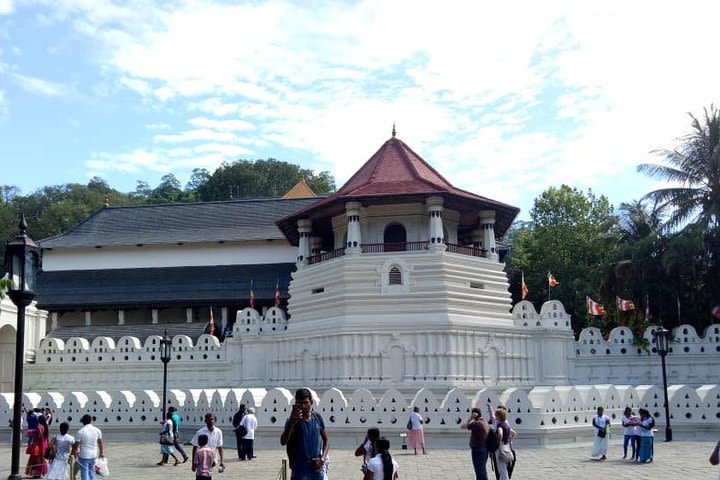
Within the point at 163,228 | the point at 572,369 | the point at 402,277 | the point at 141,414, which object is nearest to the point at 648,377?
the point at 572,369

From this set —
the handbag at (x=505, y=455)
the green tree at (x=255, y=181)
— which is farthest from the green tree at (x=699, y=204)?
the green tree at (x=255, y=181)

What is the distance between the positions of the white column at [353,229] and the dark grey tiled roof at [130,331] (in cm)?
1077

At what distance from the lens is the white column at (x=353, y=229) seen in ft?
101

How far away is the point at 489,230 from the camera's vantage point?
32594mm

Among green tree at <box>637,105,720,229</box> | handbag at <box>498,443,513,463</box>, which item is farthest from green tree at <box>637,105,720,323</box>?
handbag at <box>498,443,513,463</box>

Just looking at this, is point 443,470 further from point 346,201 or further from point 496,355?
point 346,201

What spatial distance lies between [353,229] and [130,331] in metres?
14.1

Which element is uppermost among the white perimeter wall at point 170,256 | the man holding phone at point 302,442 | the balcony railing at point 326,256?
the white perimeter wall at point 170,256

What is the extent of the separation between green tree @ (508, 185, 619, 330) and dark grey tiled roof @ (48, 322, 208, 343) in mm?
21666

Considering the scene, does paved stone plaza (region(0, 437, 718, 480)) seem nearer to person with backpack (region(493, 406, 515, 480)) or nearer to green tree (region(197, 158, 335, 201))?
person with backpack (region(493, 406, 515, 480))

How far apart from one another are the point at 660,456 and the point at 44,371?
79.7 feet

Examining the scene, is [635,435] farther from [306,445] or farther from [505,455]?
[306,445]

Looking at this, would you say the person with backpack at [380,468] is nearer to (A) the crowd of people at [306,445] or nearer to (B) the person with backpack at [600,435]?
(A) the crowd of people at [306,445]

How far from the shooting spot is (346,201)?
101 ft
